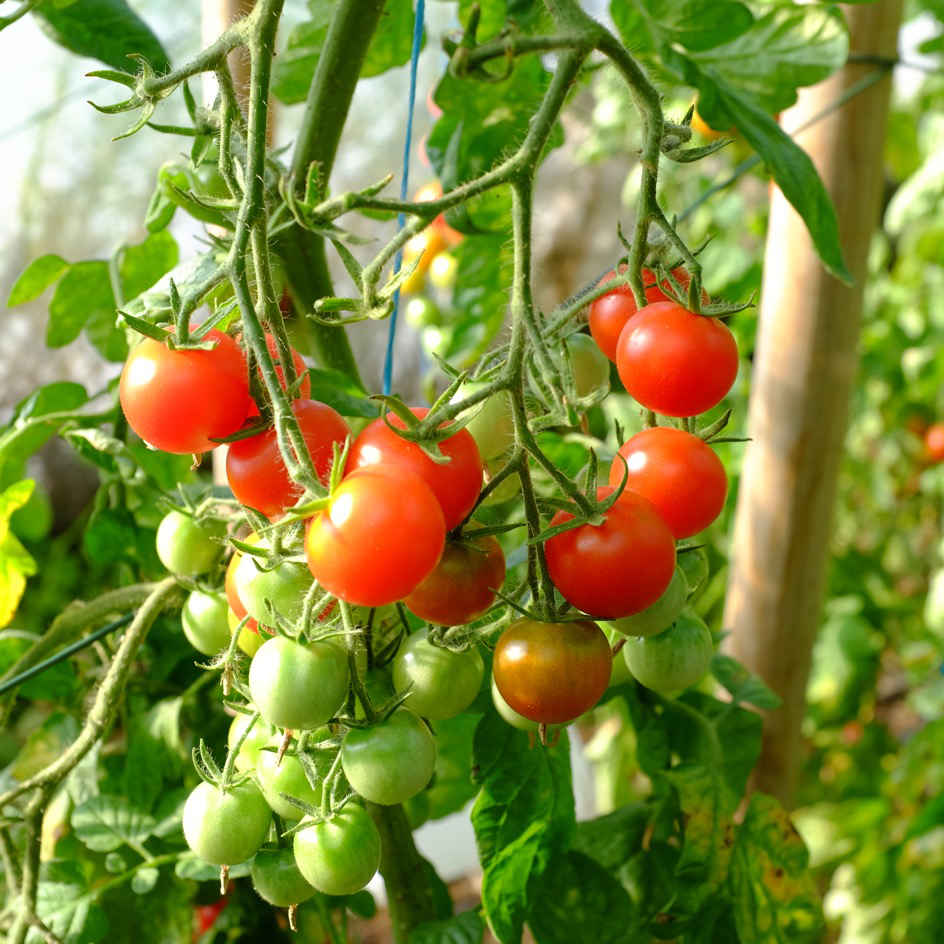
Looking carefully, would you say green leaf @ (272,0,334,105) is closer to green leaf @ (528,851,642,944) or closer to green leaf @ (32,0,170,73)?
green leaf @ (32,0,170,73)

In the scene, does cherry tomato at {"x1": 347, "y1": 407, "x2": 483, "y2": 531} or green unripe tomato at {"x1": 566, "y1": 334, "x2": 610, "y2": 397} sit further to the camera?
green unripe tomato at {"x1": 566, "y1": 334, "x2": 610, "y2": 397}

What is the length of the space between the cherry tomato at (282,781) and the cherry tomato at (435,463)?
13 cm

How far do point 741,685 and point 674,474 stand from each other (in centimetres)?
38

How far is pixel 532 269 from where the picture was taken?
37cm

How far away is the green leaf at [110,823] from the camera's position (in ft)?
2.06

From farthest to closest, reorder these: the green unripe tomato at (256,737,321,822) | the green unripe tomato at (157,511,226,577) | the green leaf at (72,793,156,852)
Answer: the green leaf at (72,793,156,852) → the green unripe tomato at (157,511,226,577) → the green unripe tomato at (256,737,321,822)

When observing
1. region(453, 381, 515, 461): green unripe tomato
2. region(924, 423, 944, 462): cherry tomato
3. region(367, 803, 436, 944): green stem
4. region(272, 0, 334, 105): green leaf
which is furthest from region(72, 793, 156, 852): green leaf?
region(924, 423, 944, 462): cherry tomato

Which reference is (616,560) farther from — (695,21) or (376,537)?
(695,21)

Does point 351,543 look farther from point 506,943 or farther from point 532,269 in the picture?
point 506,943

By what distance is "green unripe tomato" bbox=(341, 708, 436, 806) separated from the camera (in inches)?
15.1

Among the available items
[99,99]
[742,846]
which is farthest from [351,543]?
[99,99]

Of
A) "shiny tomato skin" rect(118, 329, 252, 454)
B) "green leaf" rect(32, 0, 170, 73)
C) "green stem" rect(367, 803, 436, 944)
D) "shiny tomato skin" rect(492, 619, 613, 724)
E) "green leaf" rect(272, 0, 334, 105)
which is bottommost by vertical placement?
"green stem" rect(367, 803, 436, 944)

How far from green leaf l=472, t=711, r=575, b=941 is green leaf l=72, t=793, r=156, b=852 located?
227 mm

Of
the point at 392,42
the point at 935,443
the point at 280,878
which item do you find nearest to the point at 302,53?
the point at 392,42
